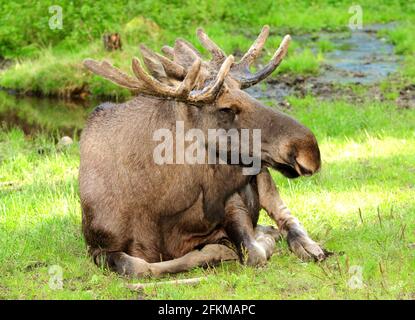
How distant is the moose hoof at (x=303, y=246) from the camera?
803 centimetres

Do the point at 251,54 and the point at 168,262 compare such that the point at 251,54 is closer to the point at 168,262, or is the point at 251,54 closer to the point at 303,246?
the point at 303,246

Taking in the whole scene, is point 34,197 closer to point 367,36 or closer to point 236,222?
point 236,222

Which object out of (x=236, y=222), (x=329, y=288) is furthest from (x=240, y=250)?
(x=329, y=288)

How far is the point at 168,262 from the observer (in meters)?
7.81

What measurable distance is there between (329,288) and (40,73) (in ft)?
51.5

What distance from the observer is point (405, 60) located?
64.2 ft

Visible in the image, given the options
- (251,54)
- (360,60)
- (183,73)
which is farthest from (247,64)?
(360,60)

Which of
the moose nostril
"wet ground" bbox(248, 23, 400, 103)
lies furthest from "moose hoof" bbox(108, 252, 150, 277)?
"wet ground" bbox(248, 23, 400, 103)

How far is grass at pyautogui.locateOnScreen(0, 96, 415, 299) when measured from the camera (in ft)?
23.9

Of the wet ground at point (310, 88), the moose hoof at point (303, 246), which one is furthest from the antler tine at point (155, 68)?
the wet ground at point (310, 88)

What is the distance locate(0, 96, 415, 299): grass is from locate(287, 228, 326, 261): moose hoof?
0.09 meters

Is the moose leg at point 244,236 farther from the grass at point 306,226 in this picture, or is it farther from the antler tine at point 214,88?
the antler tine at point 214,88

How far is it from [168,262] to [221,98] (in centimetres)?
144

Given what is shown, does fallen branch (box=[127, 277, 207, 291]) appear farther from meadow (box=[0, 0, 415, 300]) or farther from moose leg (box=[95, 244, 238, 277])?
moose leg (box=[95, 244, 238, 277])
